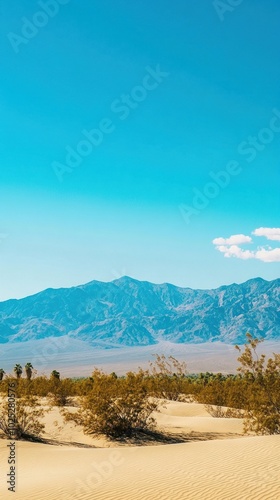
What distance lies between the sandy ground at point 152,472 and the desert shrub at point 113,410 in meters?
4.81

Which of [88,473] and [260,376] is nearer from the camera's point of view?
[88,473]

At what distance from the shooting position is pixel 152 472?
14.2 metres

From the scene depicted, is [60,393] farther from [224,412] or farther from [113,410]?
[113,410]

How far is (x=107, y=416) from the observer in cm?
2441

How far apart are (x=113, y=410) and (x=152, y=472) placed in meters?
10.5

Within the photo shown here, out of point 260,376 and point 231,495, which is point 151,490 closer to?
point 231,495

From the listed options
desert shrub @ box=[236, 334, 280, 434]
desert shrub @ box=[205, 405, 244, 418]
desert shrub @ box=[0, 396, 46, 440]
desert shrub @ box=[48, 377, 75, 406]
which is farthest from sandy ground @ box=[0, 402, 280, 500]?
desert shrub @ box=[48, 377, 75, 406]

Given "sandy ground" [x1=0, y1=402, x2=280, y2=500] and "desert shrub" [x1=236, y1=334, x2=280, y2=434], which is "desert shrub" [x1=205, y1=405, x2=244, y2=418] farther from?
"sandy ground" [x1=0, y1=402, x2=280, y2=500]

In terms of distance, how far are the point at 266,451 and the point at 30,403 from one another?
11.8 m

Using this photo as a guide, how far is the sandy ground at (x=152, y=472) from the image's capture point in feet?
38.5

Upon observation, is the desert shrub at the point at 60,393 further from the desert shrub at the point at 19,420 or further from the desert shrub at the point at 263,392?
the desert shrub at the point at 263,392

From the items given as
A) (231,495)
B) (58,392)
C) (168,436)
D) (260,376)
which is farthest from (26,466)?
(58,392)
